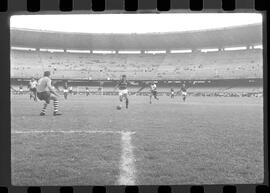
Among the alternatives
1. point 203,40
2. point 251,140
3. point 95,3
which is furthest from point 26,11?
point 203,40

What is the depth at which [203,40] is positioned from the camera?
44.6 metres

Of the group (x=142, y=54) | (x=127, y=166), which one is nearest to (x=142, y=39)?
(x=142, y=54)

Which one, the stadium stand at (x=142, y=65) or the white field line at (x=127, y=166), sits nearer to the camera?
the white field line at (x=127, y=166)

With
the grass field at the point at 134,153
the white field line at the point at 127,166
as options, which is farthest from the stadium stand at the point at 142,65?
the white field line at the point at 127,166

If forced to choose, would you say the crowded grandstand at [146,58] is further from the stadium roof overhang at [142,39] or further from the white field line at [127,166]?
the white field line at [127,166]

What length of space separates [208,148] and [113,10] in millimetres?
4196

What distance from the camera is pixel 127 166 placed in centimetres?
669

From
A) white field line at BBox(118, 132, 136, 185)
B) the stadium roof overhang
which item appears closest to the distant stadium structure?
the stadium roof overhang

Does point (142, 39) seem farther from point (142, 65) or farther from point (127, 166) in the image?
point (127, 166)

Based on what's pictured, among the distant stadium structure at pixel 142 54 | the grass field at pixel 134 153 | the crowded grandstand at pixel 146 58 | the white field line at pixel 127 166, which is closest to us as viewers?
the white field line at pixel 127 166

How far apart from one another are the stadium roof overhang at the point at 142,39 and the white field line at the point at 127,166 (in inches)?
1433

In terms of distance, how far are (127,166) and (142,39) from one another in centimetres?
3881

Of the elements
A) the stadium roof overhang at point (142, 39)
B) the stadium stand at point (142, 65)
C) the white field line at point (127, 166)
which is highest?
the stadium roof overhang at point (142, 39)

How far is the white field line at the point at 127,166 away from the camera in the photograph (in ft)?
19.6
